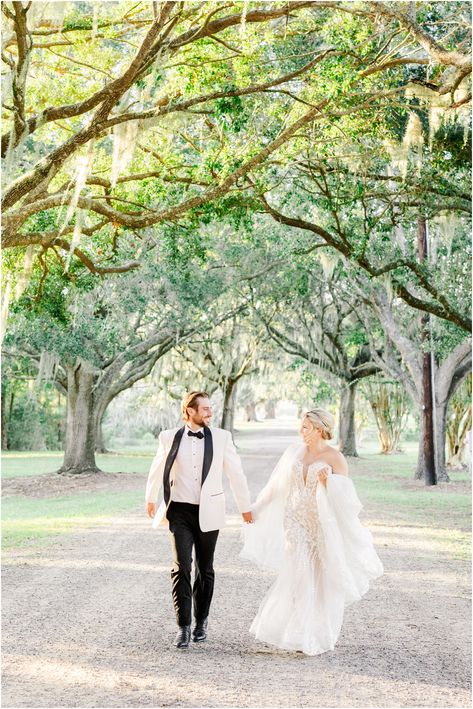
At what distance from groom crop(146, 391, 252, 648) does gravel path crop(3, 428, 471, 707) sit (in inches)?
19.4

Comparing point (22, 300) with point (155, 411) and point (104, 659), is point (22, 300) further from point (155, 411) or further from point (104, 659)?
point (155, 411)

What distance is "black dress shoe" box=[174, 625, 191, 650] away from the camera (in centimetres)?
585

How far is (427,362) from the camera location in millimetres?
21859

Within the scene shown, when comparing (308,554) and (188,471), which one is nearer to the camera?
(308,554)

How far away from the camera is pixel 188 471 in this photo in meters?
6.33

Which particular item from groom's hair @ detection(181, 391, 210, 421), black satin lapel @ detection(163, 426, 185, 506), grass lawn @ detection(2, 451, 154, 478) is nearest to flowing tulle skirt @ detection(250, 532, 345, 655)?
black satin lapel @ detection(163, 426, 185, 506)

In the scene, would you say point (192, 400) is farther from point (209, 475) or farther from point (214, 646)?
point (214, 646)

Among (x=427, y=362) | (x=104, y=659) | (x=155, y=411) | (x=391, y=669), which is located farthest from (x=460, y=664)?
(x=155, y=411)

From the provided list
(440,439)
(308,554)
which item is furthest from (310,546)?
(440,439)

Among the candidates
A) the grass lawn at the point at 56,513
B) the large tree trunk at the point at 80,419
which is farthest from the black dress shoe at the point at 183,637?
the large tree trunk at the point at 80,419

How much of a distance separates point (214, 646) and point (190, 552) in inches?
27.3

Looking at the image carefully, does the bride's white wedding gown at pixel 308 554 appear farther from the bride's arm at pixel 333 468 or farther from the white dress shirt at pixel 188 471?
the white dress shirt at pixel 188 471

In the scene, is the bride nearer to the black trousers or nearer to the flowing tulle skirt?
the flowing tulle skirt

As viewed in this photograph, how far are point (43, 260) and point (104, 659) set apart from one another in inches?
312
